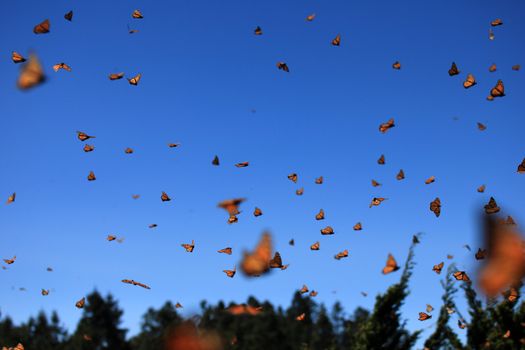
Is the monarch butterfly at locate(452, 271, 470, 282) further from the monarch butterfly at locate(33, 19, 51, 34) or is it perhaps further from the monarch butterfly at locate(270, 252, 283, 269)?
the monarch butterfly at locate(33, 19, 51, 34)

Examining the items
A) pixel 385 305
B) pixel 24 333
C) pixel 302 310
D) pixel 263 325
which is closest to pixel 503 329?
Answer: pixel 385 305

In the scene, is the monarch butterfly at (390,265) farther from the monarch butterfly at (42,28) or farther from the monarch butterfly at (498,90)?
the monarch butterfly at (42,28)

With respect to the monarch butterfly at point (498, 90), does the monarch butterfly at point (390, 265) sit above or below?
below

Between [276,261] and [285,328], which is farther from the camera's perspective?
[285,328]

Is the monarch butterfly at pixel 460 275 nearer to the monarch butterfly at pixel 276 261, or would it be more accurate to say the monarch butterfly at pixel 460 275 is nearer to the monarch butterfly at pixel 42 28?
the monarch butterfly at pixel 276 261

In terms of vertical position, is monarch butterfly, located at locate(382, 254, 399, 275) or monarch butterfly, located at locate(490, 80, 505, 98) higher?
monarch butterfly, located at locate(490, 80, 505, 98)

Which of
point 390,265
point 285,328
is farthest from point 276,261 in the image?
point 285,328

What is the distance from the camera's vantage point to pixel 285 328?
84.6 meters

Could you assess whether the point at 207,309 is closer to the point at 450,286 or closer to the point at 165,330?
the point at 165,330

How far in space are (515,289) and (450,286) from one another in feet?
10.0

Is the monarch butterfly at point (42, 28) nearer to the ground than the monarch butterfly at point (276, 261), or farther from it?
farther from it

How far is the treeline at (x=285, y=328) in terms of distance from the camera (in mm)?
15562

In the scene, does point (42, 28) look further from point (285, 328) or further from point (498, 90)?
point (285, 328)

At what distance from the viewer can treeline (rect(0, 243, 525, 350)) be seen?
51.1 feet
